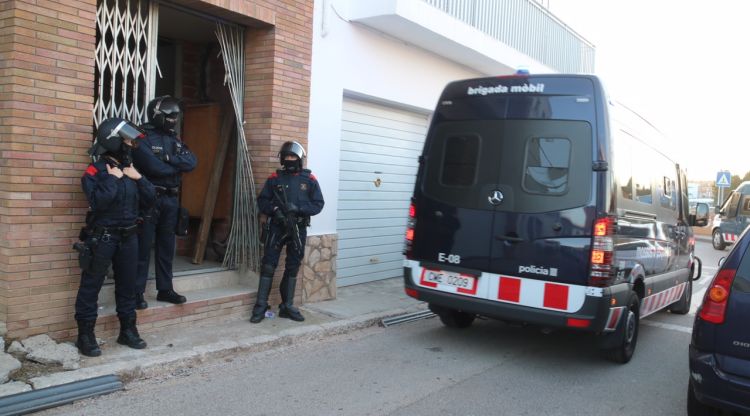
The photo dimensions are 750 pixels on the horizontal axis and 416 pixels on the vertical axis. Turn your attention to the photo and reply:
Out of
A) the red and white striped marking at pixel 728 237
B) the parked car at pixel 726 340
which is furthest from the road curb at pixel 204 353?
the red and white striped marking at pixel 728 237

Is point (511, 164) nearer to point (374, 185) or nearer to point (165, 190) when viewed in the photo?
point (165, 190)

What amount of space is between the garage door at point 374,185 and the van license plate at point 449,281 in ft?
8.77

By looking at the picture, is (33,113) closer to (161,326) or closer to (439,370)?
(161,326)

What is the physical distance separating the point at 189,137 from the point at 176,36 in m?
1.28

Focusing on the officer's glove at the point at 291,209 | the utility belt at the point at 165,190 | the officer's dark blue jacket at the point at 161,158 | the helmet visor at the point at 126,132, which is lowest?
the officer's glove at the point at 291,209

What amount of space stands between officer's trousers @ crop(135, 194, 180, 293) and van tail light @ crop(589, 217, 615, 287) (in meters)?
3.72

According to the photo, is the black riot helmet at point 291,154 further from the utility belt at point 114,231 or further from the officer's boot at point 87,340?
the officer's boot at point 87,340

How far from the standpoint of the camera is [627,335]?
208 inches

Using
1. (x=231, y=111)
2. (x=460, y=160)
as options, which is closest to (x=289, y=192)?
(x=231, y=111)

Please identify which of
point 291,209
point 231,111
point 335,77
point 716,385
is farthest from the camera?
point 335,77

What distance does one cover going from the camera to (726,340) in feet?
11.1

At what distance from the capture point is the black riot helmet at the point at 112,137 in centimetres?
441

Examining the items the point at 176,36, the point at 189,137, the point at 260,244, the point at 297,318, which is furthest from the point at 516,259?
the point at 176,36

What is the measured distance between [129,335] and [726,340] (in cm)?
427
